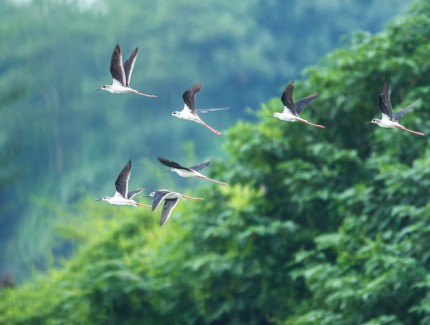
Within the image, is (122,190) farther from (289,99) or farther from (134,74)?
A: (134,74)

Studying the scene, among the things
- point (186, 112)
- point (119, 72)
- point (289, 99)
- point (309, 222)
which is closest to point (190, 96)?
point (186, 112)

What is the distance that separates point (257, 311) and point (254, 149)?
177cm

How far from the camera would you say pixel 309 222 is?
42.5ft

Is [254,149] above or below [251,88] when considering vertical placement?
below

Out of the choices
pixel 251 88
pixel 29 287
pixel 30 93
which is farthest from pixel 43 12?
pixel 29 287

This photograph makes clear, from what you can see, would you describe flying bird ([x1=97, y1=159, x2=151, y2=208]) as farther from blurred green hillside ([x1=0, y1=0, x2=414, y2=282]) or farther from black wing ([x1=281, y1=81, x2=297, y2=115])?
blurred green hillside ([x1=0, y1=0, x2=414, y2=282])

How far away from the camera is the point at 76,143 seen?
3822 cm

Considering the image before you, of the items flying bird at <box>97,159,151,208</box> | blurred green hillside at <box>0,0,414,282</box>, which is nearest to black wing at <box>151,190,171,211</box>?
flying bird at <box>97,159,151,208</box>

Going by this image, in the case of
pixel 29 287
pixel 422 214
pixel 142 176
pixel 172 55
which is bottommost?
pixel 422 214

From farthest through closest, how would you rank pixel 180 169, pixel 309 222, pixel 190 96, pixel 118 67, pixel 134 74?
1. pixel 134 74
2. pixel 309 222
3. pixel 118 67
4. pixel 190 96
5. pixel 180 169

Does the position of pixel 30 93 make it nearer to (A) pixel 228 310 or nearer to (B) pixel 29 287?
(B) pixel 29 287

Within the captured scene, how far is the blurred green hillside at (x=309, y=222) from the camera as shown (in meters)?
11.1

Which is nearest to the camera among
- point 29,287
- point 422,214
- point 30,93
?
point 422,214

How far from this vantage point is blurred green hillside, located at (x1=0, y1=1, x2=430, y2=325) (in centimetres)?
1109
